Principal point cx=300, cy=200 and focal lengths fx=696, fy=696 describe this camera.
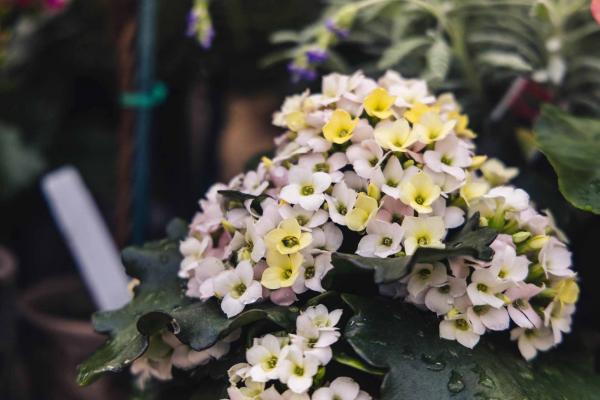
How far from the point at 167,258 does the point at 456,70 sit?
0.50 m

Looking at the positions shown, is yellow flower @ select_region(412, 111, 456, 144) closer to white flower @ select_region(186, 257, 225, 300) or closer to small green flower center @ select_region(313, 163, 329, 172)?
small green flower center @ select_region(313, 163, 329, 172)

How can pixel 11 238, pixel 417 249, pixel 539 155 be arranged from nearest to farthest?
pixel 417 249
pixel 539 155
pixel 11 238

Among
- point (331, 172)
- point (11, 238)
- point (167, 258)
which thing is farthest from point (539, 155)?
point (11, 238)

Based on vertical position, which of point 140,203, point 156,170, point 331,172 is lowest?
point 156,170

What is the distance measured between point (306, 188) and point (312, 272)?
0.26ft

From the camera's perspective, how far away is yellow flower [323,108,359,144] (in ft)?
2.13

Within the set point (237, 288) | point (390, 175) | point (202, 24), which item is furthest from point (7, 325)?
point (390, 175)

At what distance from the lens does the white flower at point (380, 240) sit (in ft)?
1.89

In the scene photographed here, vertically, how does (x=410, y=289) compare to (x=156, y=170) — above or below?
above

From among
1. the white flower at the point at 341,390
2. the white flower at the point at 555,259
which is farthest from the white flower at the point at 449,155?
the white flower at the point at 341,390

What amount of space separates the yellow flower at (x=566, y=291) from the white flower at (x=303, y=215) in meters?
0.22

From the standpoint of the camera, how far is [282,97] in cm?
111

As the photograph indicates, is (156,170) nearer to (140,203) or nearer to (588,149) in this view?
(140,203)

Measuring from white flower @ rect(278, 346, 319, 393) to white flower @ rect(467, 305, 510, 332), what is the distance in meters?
0.14
